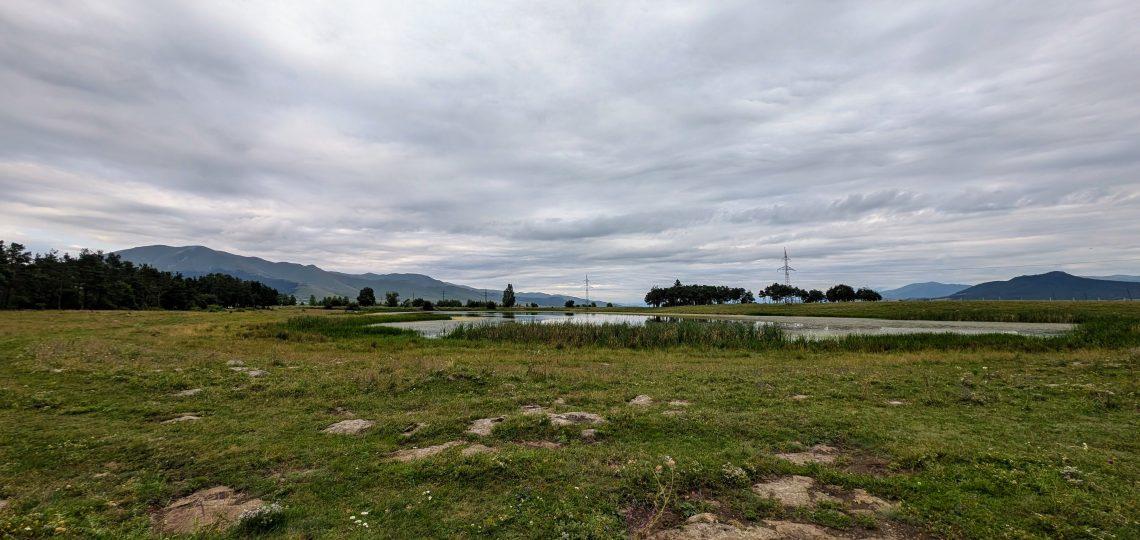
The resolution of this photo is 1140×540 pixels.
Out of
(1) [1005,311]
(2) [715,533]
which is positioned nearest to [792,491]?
(2) [715,533]

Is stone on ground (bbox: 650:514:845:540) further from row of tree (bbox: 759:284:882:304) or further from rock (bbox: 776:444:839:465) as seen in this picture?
row of tree (bbox: 759:284:882:304)

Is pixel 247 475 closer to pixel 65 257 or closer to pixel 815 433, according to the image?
pixel 815 433

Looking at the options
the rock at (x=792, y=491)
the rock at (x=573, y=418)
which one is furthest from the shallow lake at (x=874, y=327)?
the rock at (x=792, y=491)

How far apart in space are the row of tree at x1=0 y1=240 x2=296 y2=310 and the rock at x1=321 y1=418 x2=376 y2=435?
115520 mm

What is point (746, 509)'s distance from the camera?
20.5 ft

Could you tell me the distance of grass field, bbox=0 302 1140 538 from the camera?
595cm

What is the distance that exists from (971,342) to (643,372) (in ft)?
79.7

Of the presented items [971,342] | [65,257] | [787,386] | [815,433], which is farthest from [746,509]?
[65,257]

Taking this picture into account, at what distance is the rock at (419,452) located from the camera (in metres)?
8.39

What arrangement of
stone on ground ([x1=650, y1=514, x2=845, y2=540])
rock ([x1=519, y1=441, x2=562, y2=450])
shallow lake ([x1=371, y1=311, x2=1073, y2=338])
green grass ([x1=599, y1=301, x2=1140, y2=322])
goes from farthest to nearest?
green grass ([x1=599, y1=301, x2=1140, y2=322]), shallow lake ([x1=371, y1=311, x2=1073, y2=338]), rock ([x1=519, y1=441, x2=562, y2=450]), stone on ground ([x1=650, y1=514, x2=845, y2=540])

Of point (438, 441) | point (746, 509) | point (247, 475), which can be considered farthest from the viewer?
point (438, 441)

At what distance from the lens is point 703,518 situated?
6008 millimetres

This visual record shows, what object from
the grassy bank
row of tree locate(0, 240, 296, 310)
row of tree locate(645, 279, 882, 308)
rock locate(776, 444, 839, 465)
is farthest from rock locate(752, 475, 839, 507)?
row of tree locate(645, 279, 882, 308)

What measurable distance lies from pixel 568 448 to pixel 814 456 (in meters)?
4.57
